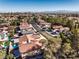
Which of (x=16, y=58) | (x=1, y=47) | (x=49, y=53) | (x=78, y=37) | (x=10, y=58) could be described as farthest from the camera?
(x=1, y=47)

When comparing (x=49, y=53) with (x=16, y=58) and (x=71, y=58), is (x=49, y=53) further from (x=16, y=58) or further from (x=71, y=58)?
(x=16, y=58)

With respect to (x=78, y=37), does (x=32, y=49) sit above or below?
below

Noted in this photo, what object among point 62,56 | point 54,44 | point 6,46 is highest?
point 54,44

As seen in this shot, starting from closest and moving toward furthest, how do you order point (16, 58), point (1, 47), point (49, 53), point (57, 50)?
point (49, 53) → point (57, 50) → point (16, 58) → point (1, 47)

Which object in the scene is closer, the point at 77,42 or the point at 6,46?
the point at 77,42

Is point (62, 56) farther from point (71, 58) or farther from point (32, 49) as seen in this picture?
point (32, 49)

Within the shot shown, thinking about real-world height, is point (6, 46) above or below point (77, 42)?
below

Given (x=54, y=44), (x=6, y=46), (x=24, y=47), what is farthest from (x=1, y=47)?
(x=54, y=44)

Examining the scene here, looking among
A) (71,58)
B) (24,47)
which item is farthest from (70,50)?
(24,47)

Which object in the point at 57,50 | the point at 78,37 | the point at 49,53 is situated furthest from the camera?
the point at 78,37
